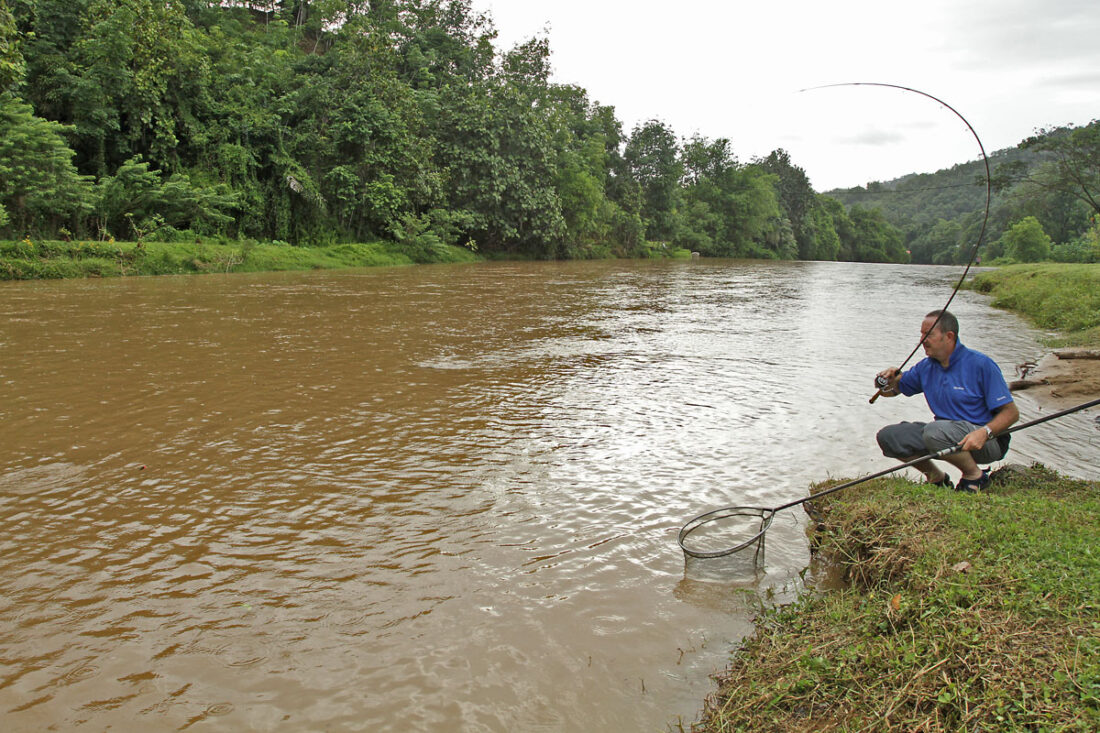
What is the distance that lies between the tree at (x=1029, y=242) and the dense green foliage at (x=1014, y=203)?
78mm

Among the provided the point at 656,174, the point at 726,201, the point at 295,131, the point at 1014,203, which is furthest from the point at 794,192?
the point at 295,131

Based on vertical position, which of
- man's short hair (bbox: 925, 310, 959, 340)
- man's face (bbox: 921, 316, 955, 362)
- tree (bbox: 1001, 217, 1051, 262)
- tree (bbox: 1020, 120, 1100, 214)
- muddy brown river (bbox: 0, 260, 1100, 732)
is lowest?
muddy brown river (bbox: 0, 260, 1100, 732)

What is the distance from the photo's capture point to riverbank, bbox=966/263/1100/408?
8.16 meters

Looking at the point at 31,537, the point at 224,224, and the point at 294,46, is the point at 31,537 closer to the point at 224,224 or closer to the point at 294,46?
the point at 224,224

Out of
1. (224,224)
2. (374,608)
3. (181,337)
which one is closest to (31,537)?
(374,608)

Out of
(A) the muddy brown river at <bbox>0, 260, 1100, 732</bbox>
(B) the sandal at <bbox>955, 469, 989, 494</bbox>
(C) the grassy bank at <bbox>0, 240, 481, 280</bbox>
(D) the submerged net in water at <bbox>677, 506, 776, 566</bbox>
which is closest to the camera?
(A) the muddy brown river at <bbox>0, 260, 1100, 732</bbox>

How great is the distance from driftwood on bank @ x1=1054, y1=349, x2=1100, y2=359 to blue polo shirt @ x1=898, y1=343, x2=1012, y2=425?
644cm

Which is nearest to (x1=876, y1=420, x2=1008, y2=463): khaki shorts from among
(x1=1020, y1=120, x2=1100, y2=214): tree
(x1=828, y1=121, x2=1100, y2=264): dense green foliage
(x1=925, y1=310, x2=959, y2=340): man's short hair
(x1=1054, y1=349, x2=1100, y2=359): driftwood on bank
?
(x1=925, y1=310, x2=959, y2=340): man's short hair

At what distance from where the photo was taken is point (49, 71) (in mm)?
21406

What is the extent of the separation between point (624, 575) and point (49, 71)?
25992 mm

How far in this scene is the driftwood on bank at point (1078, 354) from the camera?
9391mm

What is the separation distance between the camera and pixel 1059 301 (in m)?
15.3

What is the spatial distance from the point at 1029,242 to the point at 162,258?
59.3m

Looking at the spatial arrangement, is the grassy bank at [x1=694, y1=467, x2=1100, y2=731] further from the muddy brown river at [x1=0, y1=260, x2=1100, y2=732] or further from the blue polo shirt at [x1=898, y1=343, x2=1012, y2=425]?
the blue polo shirt at [x1=898, y1=343, x2=1012, y2=425]
